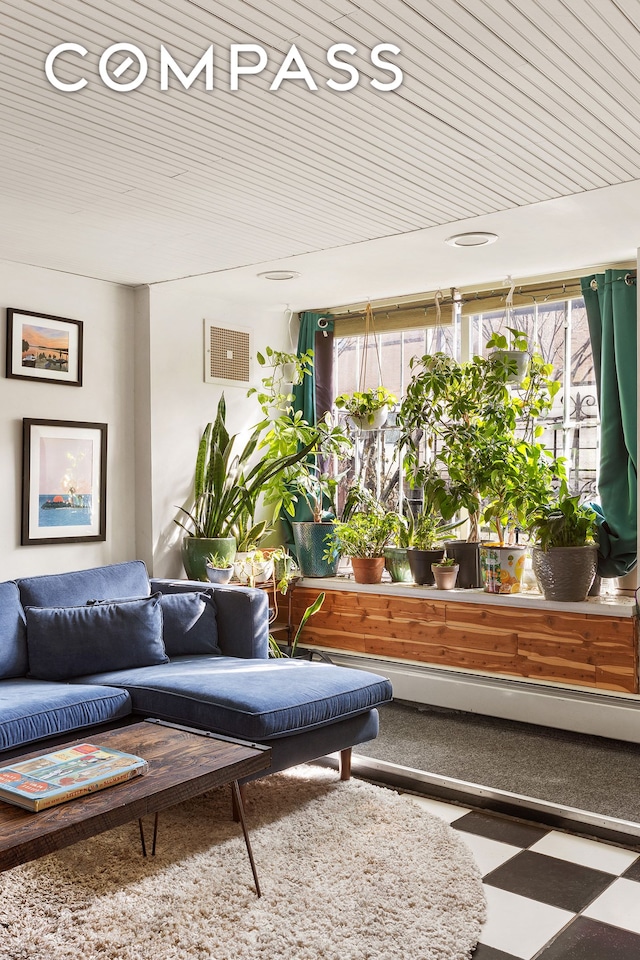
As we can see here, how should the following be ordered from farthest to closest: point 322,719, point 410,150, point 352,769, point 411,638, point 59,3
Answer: point 411,638, point 352,769, point 322,719, point 410,150, point 59,3

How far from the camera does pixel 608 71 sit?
247 centimetres

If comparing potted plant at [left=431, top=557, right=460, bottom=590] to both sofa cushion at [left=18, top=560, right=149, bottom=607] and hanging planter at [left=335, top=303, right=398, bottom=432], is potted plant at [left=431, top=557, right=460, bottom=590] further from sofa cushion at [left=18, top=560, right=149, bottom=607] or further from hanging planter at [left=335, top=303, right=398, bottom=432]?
sofa cushion at [left=18, top=560, right=149, bottom=607]

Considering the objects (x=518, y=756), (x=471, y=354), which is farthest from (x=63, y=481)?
(x=518, y=756)

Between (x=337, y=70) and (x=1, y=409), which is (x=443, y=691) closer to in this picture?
(x=1, y=409)

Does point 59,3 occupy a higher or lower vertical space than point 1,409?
higher

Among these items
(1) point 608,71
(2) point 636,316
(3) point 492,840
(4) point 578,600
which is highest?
(1) point 608,71

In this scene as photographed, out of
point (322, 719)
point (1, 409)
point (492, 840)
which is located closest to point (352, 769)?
point (322, 719)

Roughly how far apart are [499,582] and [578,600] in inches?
18.5

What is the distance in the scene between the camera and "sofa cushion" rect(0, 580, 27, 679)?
3695 mm

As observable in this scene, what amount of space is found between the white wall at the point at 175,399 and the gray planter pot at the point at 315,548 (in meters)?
0.78

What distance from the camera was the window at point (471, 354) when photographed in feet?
16.3

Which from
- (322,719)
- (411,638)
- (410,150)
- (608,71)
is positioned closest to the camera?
(608,71)

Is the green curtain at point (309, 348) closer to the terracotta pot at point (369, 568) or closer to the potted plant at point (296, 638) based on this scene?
the terracotta pot at point (369, 568)

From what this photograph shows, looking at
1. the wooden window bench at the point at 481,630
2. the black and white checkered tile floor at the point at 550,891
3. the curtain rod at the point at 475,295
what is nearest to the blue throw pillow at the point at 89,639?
the black and white checkered tile floor at the point at 550,891
